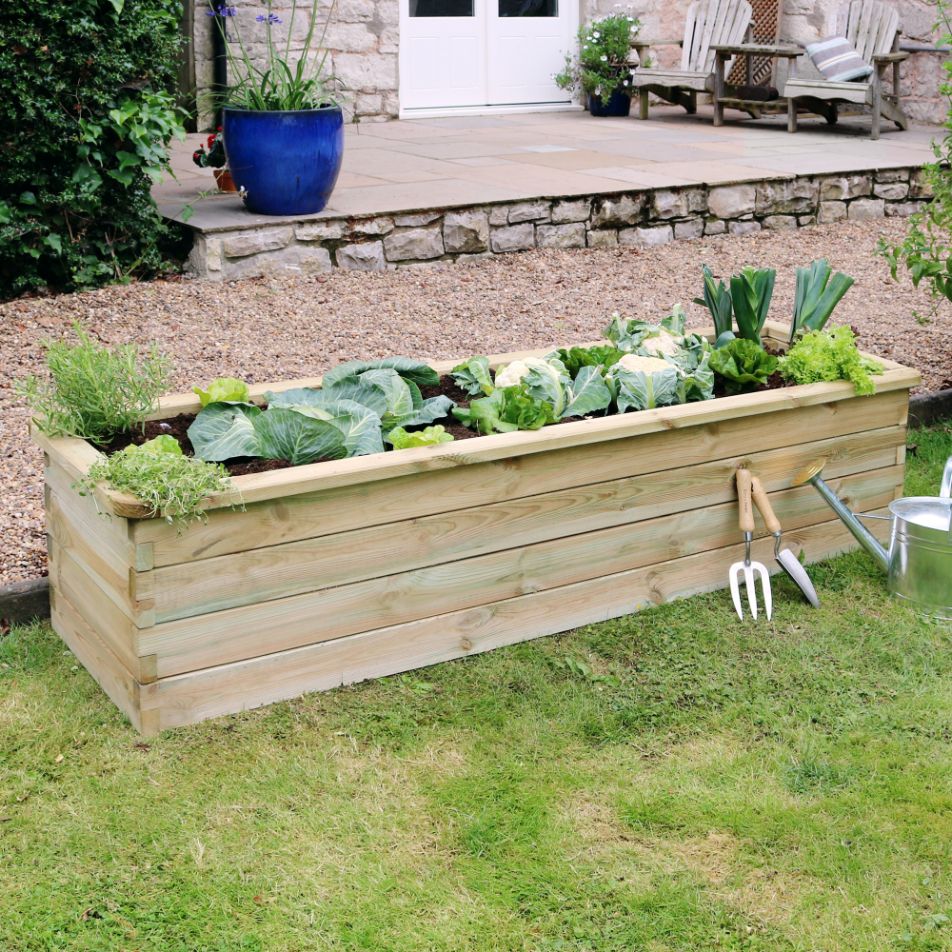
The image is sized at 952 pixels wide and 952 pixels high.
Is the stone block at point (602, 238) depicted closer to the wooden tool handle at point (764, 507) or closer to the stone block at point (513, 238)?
the stone block at point (513, 238)

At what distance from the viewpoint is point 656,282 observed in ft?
20.9

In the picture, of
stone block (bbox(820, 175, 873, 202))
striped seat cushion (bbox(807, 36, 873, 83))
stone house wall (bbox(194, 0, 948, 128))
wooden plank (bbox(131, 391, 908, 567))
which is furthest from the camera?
striped seat cushion (bbox(807, 36, 873, 83))

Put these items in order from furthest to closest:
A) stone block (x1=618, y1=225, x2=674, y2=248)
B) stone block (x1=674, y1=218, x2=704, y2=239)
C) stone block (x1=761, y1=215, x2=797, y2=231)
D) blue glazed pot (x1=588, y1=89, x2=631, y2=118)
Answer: blue glazed pot (x1=588, y1=89, x2=631, y2=118)
stone block (x1=761, y1=215, x2=797, y2=231)
stone block (x1=674, y1=218, x2=704, y2=239)
stone block (x1=618, y1=225, x2=674, y2=248)

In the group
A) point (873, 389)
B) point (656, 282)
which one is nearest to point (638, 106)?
point (656, 282)

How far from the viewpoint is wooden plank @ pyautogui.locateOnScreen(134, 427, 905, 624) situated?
2699 millimetres

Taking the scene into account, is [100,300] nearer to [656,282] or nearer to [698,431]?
[656,282]

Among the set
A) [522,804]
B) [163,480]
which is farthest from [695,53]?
[522,804]

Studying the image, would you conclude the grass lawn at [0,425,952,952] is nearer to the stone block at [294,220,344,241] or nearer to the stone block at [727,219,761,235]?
the stone block at [294,220,344,241]

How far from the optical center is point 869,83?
9.67m

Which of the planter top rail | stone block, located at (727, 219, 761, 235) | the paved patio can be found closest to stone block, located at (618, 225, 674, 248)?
the paved patio

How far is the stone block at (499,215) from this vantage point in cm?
652

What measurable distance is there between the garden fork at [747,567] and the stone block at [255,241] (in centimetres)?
331

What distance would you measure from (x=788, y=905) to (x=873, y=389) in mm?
1652

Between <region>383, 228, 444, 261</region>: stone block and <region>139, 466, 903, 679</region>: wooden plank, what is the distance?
10.6ft
